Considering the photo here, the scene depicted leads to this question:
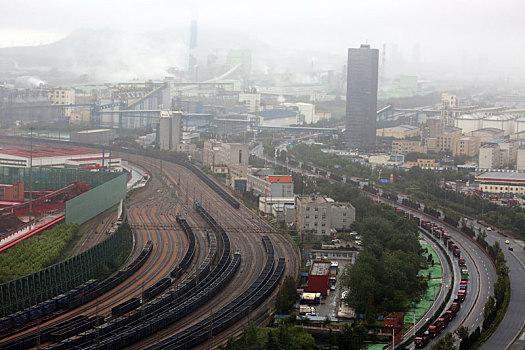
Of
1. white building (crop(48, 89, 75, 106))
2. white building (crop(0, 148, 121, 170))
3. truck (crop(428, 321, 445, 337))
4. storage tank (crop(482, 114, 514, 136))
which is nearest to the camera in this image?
truck (crop(428, 321, 445, 337))

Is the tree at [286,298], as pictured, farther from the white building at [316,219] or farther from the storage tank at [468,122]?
the storage tank at [468,122]

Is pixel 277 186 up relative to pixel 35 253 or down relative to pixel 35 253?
up

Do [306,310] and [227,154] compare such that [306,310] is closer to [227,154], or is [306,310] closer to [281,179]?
[281,179]

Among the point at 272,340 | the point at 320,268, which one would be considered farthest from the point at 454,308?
the point at 272,340

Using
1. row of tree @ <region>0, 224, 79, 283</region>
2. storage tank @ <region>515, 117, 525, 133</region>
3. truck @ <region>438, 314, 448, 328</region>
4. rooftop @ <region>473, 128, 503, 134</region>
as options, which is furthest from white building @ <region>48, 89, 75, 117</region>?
truck @ <region>438, 314, 448, 328</region>

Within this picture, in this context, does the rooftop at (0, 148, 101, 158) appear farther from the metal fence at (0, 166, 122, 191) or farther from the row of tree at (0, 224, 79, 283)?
the row of tree at (0, 224, 79, 283)

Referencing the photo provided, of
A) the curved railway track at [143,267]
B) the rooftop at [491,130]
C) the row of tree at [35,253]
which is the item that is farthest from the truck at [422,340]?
the rooftop at [491,130]

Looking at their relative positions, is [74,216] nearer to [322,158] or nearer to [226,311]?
[226,311]

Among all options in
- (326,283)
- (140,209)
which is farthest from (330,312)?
(140,209)
